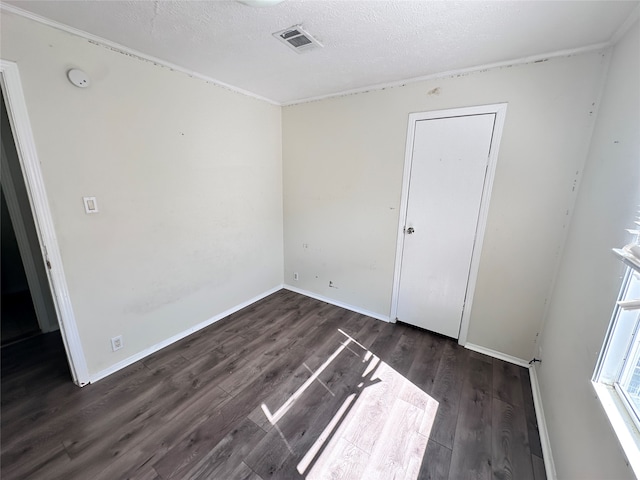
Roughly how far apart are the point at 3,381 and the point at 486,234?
3.94 meters

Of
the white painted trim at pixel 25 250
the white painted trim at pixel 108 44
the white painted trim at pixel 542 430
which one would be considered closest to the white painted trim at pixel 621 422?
the white painted trim at pixel 542 430

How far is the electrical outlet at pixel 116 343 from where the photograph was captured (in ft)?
6.77

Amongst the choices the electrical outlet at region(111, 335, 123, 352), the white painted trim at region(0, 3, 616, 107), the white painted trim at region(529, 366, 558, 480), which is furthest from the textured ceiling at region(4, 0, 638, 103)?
the white painted trim at region(529, 366, 558, 480)

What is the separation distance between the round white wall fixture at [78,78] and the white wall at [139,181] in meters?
0.04

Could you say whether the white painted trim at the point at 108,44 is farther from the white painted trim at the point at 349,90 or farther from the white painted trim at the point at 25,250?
the white painted trim at the point at 25,250

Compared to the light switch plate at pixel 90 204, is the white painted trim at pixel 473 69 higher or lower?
higher

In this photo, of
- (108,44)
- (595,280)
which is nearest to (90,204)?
(108,44)

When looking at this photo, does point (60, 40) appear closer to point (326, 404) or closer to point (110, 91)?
point (110, 91)

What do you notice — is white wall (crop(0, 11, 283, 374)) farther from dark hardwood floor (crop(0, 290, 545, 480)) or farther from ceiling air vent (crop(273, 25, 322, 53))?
ceiling air vent (crop(273, 25, 322, 53))

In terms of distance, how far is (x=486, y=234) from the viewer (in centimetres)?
220

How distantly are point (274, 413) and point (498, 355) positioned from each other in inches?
78.2

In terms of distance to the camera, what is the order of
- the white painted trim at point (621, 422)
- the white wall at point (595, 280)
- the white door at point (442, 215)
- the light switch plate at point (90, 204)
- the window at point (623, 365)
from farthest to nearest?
the white door at point (442, 215) < the light switch plate at point (90, 204) < the white wall at point (595, 280) < the window at point (623, 365) < the white painted trim at point (621, 422)

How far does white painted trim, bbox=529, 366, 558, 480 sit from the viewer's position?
1.39 m

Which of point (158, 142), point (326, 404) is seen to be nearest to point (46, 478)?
point (326, 404)
